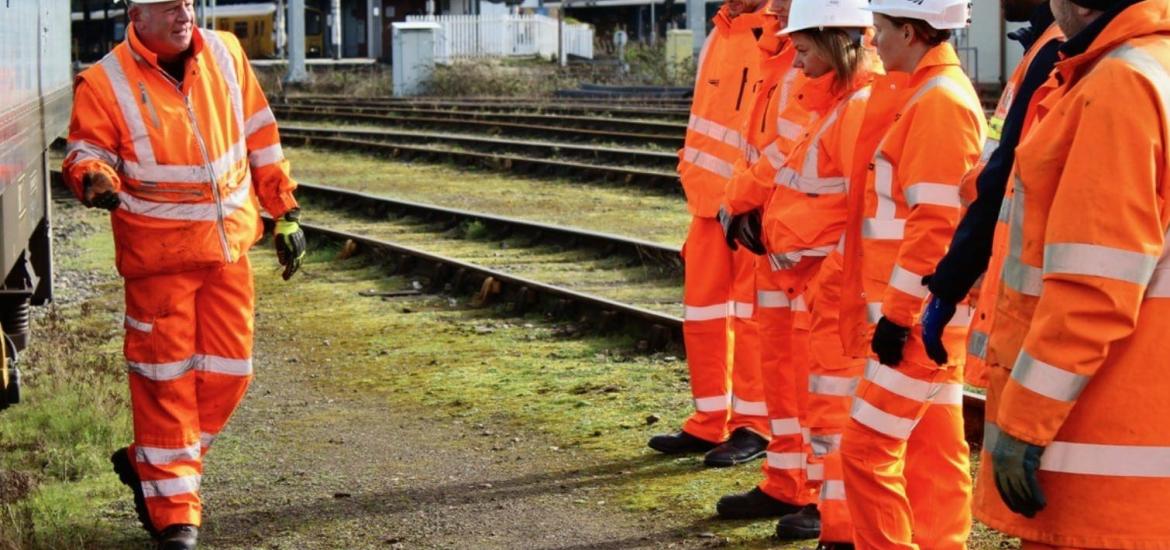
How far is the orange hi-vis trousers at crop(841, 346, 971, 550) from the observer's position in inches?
192

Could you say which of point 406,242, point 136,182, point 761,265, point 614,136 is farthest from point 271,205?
point 614,136

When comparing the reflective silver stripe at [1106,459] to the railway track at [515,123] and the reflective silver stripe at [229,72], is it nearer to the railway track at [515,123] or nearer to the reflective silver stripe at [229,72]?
the reflective silver stripe at [229,72]

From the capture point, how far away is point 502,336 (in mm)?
10180

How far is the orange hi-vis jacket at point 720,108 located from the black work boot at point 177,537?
2425 millimetres

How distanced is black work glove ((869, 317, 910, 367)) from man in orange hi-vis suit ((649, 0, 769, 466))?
2324mm

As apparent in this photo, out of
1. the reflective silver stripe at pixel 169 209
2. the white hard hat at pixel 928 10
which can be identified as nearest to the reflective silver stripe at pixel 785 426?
the white hard hat at pixel 928 10

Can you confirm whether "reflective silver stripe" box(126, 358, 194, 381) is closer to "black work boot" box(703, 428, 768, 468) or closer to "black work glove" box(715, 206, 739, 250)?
"black work glove" box(715, 206, 739, 250)

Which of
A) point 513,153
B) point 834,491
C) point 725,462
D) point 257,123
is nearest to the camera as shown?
point 834,491

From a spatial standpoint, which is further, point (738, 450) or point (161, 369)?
point (738, 450)

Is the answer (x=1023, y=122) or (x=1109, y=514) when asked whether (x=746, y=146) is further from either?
(x=1109, y=514)

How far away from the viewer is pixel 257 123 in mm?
6383

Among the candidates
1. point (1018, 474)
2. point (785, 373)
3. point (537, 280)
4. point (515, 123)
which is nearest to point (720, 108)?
point (785, 373)

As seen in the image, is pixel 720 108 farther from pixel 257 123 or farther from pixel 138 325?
pixel 138 325

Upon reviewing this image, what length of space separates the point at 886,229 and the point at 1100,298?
5.95 feet
